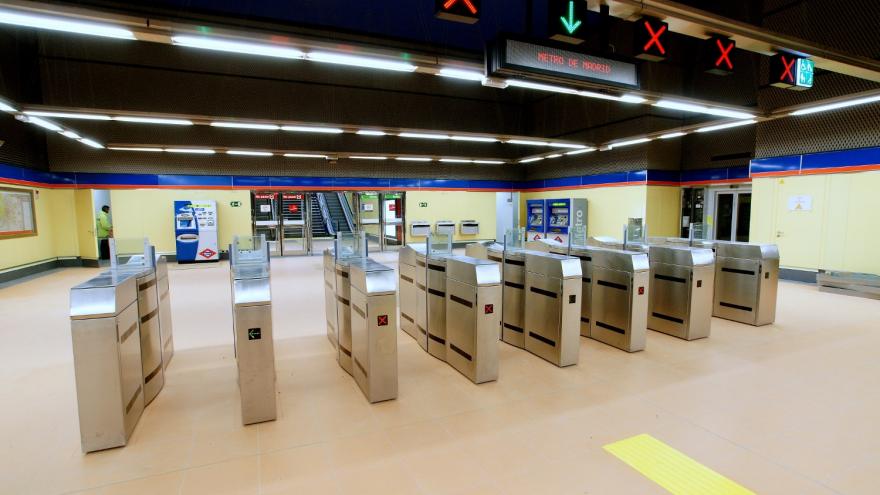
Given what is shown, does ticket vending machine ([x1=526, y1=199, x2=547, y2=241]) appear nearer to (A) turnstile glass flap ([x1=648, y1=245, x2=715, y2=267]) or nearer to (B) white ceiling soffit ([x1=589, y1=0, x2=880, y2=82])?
(A) turnstile glass flap ([x1=648, y1=245, x2=715, y2=267])

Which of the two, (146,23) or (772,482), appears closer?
(772,482)

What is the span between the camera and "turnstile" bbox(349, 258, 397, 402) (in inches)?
130

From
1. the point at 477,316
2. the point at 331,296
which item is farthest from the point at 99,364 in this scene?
the point at 477,316

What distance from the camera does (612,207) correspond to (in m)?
11.8

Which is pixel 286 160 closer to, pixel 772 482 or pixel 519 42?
pixel 519 42

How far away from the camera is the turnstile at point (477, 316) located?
3.68 meters

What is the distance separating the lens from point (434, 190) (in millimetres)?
14109

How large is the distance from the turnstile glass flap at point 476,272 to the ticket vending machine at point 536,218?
986 centimetres

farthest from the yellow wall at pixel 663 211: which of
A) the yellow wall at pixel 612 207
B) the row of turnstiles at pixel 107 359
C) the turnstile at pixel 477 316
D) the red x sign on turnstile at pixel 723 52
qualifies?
the row of turnstiles at pixel 107 359

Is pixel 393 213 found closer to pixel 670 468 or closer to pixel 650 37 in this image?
pixel 650 37

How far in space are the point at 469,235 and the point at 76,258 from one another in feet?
35.6

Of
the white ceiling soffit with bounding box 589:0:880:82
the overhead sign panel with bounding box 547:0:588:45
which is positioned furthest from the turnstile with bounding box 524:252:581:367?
the white ceiling soffit with bounding box 589:0:880:82

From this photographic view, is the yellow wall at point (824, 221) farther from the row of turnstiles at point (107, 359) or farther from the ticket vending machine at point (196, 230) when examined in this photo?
the ticket vending machine at point (196, 230)

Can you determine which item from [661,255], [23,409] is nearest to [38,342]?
[23,409]
